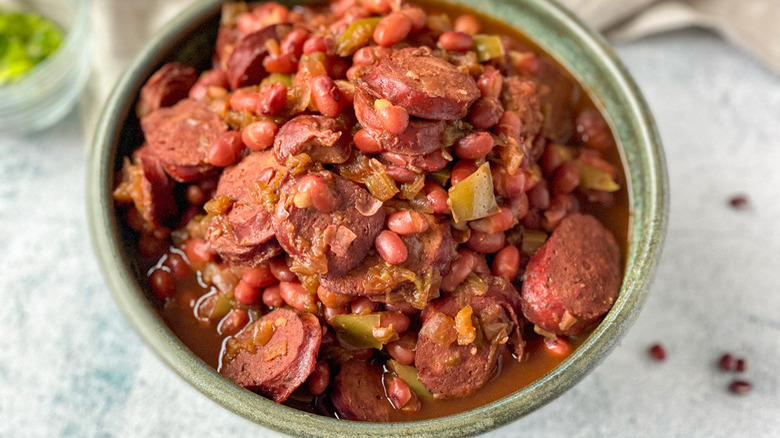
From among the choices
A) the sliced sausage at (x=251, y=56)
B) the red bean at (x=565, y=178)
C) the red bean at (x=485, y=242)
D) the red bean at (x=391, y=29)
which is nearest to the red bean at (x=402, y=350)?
the red bean at (x=485, y=242)

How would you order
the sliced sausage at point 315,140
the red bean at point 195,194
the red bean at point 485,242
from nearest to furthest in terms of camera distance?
the sliced sausage at point 315,140 → the red bean at point 485,242 → the red bean at point 195,194

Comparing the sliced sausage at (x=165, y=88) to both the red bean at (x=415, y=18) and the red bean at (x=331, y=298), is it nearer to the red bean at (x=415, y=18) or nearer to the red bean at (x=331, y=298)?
the red bean at (x=415, y=18)

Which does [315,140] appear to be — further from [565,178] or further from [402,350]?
[565,178]

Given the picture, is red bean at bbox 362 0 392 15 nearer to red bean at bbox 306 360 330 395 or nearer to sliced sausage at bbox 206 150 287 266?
sliced sausage at bbox 206 150 287 266

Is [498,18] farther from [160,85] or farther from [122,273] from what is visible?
[122,273]

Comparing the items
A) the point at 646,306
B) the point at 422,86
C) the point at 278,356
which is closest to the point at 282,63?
the point at 422,86
